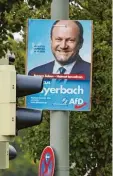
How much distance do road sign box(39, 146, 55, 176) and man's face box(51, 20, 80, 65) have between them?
51.7 inches

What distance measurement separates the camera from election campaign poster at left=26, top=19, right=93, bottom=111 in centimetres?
1272

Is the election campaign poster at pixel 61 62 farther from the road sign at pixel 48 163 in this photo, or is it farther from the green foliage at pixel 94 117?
the green foliage at pixel 94 117

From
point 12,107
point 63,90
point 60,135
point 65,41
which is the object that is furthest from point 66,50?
point 12,107

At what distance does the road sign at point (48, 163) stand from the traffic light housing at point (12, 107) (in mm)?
6378

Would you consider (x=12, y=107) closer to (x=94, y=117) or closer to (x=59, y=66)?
(x=59, y=66)

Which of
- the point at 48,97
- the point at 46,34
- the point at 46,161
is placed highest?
the point at 46,34

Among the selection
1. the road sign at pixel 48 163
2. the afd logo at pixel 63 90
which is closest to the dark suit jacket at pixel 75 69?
the afd logo at pixel 63 90

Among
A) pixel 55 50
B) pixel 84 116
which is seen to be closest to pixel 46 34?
pixel 55 50

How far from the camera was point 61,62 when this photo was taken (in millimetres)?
12734

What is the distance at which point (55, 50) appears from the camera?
42.8 feet

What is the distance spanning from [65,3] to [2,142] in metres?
6.67

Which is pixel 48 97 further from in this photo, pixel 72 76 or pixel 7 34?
pixel 7 34

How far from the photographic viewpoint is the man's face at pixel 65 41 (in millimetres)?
12680

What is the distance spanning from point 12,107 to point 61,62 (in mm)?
7140
